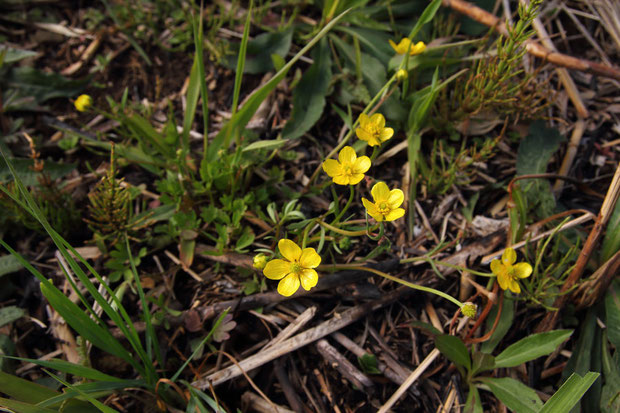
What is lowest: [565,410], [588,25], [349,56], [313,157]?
[565,410]

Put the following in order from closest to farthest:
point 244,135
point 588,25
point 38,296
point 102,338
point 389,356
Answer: point 102,338 < point 389,356 < point 38,296 < point 244,135 < point 588,25

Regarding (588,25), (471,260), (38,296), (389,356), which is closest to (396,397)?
(389,356)

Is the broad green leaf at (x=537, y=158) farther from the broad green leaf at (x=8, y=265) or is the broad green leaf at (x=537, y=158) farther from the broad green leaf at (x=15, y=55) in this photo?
the broad green leaf at (x=15, y=55)

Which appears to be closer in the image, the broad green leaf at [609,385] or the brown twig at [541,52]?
the broad green leaf at [609,385]

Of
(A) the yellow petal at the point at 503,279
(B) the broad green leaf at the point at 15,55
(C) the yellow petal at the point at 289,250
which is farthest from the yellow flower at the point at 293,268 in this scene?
(B) the broad green leaf at the point at 15,55

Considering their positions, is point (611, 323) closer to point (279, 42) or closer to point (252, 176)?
point (252, 176)

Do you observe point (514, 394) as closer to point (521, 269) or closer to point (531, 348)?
point (531, 348)

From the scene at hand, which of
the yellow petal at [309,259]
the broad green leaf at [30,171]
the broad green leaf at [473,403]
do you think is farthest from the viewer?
the broad green leaf at [30,171]
